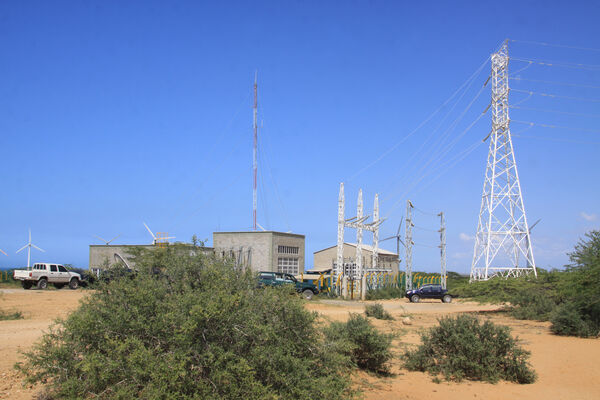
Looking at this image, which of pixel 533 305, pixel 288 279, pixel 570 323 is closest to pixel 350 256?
pixel 288 279

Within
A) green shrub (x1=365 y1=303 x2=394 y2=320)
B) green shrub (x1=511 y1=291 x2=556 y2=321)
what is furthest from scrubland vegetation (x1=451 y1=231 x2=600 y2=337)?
green shrub (x1=365 y1=303 x2=394 y2=320)

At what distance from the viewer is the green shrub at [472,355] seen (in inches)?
408

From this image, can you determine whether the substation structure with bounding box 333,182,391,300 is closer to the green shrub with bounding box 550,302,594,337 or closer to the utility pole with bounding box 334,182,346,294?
the utility pole with bounding box 334,182,346,294

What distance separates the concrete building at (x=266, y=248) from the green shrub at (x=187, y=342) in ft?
104

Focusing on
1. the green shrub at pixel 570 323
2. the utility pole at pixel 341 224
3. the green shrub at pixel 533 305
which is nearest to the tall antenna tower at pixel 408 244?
the utility pole at pixel 341 224

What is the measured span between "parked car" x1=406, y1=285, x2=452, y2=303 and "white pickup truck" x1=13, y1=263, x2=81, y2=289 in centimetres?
2578

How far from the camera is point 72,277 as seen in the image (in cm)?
3609

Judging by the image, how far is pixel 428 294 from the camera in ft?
123

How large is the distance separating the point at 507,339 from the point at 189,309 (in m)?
8.04

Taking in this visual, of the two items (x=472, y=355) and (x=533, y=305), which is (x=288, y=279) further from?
(x=472, y=355)

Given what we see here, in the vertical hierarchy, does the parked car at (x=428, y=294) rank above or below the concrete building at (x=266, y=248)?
below

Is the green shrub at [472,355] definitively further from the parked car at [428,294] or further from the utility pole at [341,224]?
the parked car at [428,294]

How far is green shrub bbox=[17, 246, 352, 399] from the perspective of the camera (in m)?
5.64

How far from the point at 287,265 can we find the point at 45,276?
18875 millimetres
